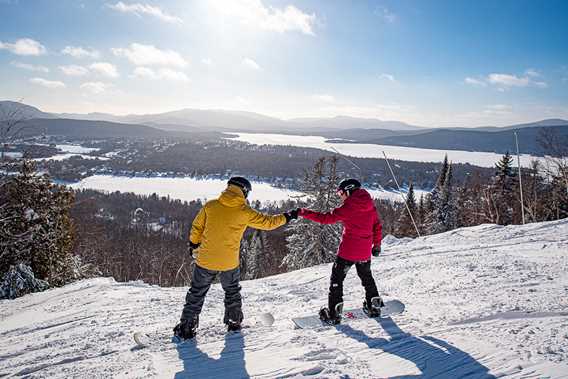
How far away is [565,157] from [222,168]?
188 meters

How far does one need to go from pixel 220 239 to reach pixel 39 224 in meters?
17.1

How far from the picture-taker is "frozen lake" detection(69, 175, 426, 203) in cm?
13925

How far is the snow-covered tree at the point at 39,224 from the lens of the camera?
1610cm

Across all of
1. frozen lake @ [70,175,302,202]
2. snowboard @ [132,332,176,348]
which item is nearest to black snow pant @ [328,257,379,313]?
snowboard @ [132,332,176,348]

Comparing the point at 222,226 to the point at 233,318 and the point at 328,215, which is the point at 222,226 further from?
the point at 328,215

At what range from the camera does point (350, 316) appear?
4.76 metres

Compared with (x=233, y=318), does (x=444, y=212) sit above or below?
below

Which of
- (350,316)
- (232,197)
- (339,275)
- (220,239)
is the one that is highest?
(232,197)

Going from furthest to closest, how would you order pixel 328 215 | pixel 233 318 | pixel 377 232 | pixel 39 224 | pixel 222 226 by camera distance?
pixel 39 224 → pixel 377 232 → pixel 328 215 → pixel 233 318 → pixel 222 226

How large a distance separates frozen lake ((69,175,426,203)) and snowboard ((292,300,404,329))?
388ft

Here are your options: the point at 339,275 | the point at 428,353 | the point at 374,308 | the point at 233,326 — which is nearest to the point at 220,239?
the point at 233,326

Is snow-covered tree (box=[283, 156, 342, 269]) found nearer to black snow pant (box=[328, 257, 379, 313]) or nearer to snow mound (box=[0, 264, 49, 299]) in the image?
snow mound (box=[0, 264, 49, 299])

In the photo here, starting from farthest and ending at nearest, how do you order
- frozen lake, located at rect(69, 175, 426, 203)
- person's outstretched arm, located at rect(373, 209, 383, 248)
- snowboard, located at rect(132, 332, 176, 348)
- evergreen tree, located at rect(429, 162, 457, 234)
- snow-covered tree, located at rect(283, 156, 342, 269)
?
1. frozen lake, located at rect(69, 175, 426, 203)
2. evergreen tree, located at rect(429, 162, 457, 234)
3. snow-covered tree, located at rect(283, 156, 342, 269)
4. person's outstretched arm, located at rect(373, 209, 383, 248)
5. snowboard, located at rect(132, 332, 176, 348)

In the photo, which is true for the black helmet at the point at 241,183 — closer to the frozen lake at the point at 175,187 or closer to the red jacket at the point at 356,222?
the red jacket at the point at 356,222
